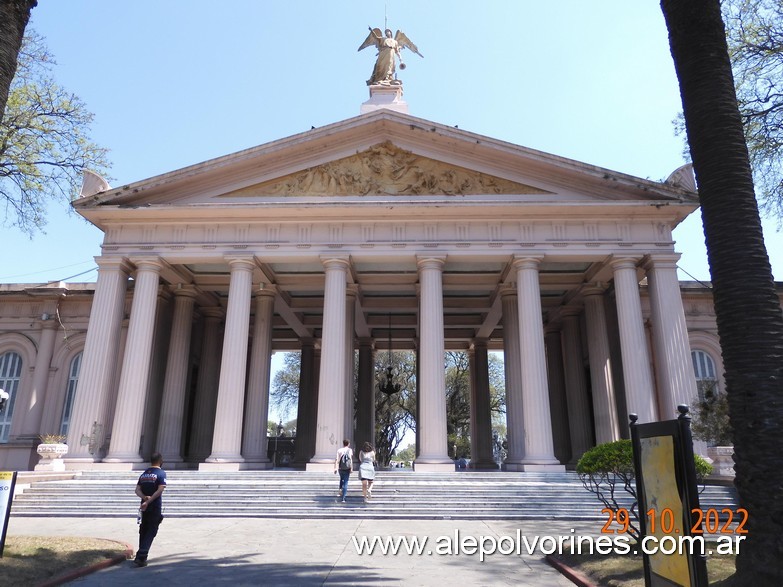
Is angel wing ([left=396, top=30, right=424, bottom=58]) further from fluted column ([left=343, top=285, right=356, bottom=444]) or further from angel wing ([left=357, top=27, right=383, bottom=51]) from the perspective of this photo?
fluted column ([left=343, top=285, right=356, bottom=444])

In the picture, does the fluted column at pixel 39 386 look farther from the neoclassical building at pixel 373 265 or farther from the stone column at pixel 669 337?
the stone column at pixel 669 337

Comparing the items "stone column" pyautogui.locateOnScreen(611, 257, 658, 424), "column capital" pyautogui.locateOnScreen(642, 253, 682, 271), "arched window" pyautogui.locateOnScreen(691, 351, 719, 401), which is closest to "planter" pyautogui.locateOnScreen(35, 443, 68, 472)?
"stone column" pyautogui.locateOnScreen(611, 257, 658, 424)

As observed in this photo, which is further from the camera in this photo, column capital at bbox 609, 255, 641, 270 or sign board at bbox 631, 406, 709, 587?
column capital at bbox 609, 255, 641, 270

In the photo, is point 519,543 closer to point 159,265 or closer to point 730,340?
point 730,340

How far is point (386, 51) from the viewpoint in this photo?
2366cm

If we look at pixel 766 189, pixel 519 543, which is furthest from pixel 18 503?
pixel 766 189

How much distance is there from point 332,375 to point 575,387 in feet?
38.4

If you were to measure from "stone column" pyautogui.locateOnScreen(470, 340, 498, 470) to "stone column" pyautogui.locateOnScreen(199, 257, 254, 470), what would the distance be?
1232 cm

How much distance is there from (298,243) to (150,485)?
40.4ft

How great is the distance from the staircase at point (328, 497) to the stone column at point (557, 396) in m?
9.56

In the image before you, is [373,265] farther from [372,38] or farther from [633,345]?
[372,38]

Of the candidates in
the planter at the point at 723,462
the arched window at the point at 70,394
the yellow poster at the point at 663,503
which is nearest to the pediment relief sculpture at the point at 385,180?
the planter at the point at 723,462

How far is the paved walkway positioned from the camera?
675cm

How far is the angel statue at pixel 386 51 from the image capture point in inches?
928
